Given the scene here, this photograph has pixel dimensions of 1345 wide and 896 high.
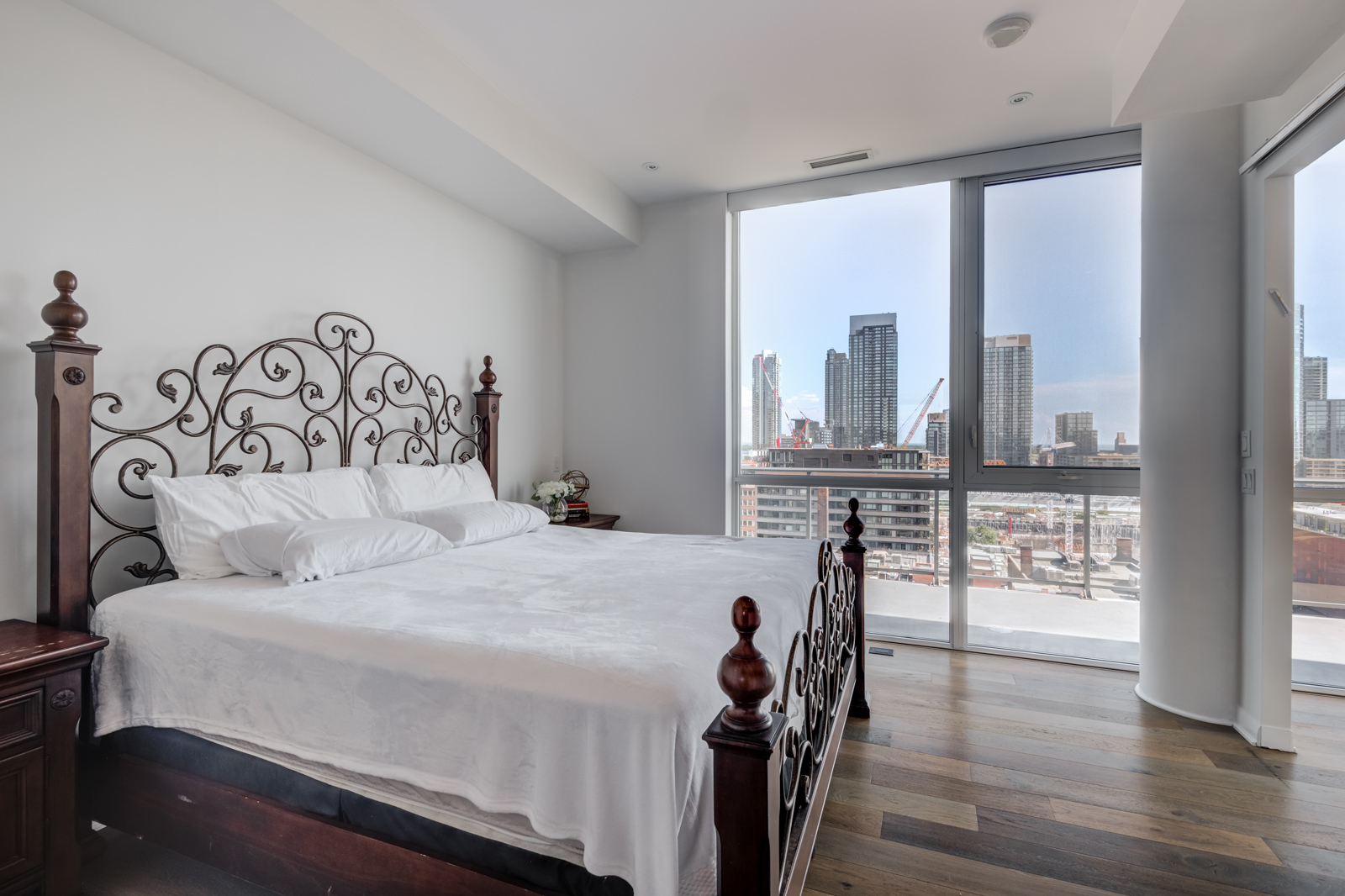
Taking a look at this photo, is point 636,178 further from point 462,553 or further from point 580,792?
point 580,792

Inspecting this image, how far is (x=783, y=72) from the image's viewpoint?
264 cm

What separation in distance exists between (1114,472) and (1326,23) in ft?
6.56

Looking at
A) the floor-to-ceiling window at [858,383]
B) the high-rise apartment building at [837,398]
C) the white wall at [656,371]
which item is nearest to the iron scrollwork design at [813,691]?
the floor-to-ceiling window at [858,383]

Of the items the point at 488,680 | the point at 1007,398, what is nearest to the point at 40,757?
the point at 488,680

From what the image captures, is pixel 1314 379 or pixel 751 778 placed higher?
pixel 1314 379

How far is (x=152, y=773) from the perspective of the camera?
1581mm

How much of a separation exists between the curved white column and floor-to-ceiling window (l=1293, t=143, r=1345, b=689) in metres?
0.22

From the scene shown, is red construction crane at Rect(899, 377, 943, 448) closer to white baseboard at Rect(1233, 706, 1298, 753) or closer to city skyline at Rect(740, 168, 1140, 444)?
city skyline at Rect(740, 168, 1140, 444)

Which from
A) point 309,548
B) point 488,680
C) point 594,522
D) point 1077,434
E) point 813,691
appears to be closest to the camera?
point 488,680

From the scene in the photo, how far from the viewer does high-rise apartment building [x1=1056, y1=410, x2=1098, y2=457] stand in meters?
3.27

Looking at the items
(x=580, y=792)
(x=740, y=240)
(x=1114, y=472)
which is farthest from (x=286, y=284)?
(x=1114, y=472)

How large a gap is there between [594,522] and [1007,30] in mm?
3091

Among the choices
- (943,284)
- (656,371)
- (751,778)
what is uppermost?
(943,284)

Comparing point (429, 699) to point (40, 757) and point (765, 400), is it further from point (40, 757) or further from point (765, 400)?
point (765, 400)
